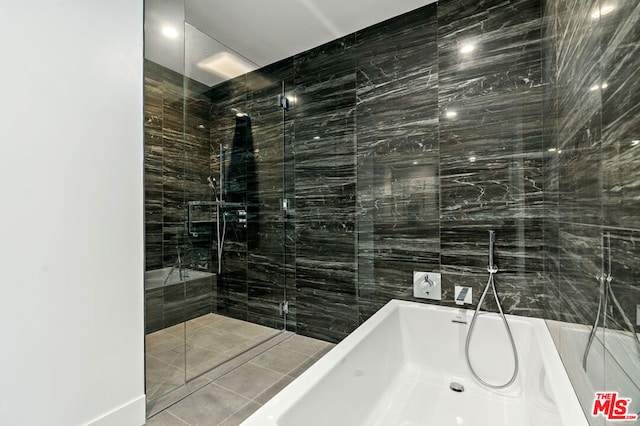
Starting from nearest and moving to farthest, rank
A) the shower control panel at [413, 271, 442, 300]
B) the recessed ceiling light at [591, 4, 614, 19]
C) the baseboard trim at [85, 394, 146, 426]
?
the recessed ceiling light at [591, 4, 614, 19], the baseboard trim at [85, 394, 146, 426], the shower control panel at [413, 271, 442, 300]

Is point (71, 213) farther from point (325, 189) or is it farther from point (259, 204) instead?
point (325, 189)

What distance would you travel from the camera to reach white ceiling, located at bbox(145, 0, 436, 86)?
2.05 meters

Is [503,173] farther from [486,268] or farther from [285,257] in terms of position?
[285,257]

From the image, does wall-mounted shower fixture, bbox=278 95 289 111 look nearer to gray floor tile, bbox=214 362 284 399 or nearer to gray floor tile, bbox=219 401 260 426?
gray floor tile, bbox=214 362 284 399

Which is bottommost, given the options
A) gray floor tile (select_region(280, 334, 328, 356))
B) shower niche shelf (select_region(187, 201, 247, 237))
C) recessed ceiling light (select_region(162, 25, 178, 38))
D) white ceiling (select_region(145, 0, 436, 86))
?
gray floor tile (select_region(280, 334, 328, 356))

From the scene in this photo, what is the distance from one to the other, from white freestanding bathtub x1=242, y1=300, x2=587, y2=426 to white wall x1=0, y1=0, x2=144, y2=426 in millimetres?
1135

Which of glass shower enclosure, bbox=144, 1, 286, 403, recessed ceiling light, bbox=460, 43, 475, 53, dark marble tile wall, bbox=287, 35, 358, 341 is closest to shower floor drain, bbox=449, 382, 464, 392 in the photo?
dark marble tile wall, bbox=287, 35, 358, 341

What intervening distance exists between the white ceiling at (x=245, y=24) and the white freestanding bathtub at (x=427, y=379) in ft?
7.00

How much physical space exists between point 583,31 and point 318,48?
2194 millimetres

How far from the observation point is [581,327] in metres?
1.05

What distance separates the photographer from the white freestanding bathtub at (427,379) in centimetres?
114

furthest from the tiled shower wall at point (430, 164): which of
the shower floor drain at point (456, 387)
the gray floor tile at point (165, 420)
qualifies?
the gray floor tile at point (165, 420)

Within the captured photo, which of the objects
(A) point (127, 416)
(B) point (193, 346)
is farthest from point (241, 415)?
(B) point (193, 346)

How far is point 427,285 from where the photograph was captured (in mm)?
2172
